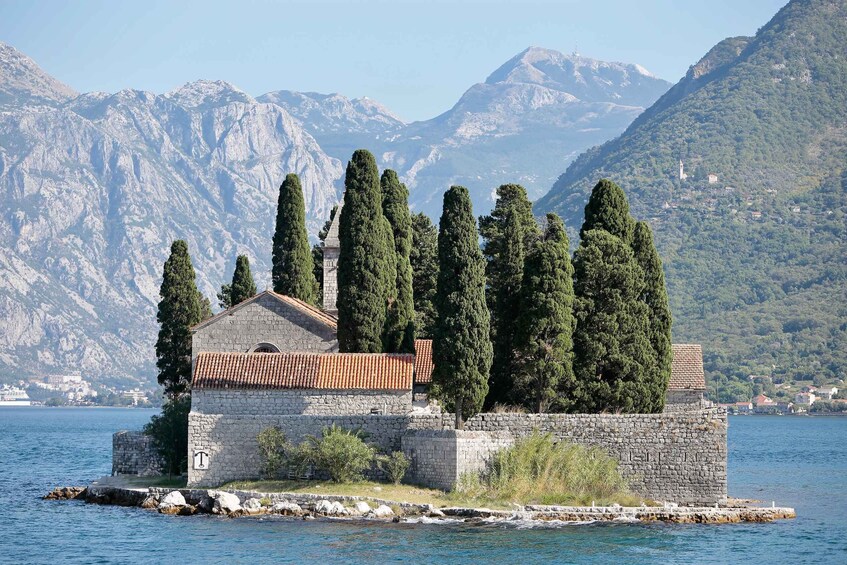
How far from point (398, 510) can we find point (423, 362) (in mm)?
9213

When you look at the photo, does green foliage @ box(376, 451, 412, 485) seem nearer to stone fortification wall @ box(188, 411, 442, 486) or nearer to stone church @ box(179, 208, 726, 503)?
stone church @ box(179, 208, 726, 503)

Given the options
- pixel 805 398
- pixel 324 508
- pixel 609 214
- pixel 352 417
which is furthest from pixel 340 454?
pixel 805 398

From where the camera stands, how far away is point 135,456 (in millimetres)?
52594

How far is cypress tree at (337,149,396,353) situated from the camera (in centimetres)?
4941

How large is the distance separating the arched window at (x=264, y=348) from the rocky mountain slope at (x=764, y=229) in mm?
112783

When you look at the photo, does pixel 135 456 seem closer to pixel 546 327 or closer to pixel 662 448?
pixel 546 327

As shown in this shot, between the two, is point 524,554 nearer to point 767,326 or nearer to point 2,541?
point 2,541

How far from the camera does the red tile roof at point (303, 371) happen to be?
153ft

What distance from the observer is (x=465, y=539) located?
128ft

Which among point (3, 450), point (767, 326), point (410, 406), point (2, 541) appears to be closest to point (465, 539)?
point (410, 406)

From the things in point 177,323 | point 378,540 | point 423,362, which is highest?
point 177,323

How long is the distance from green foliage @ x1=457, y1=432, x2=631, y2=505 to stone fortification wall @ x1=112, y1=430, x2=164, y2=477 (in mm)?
13502

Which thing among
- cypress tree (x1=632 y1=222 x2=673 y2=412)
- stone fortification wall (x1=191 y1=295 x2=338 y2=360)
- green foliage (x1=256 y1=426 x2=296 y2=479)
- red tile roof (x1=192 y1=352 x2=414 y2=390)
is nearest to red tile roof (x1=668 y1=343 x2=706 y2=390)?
cypress tree (x1=632 y1=222 x2=673 y2=412)

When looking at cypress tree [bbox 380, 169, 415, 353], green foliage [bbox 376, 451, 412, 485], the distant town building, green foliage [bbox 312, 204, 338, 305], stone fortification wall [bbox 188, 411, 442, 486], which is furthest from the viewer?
the distant town building
